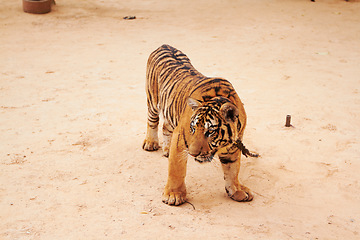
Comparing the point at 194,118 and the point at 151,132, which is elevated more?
the point at 194,118

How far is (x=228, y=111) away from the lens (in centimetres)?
316

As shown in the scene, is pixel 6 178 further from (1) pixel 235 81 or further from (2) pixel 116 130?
(1) pixel 235 81

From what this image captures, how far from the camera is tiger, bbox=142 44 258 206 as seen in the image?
3238 millimetres

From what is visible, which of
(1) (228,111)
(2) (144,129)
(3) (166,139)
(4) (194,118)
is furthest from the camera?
(2) (144,129)

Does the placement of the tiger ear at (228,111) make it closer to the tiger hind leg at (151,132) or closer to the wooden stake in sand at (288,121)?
the tiger hind leg at (151,132)

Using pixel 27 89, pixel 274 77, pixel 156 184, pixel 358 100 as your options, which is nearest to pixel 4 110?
pixel 27 89

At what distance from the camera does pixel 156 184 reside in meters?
4.00

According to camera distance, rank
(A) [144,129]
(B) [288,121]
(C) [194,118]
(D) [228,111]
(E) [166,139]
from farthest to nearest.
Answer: (A) [144,129] < (B) [288,121] < (E) [166,139] < (C) [194,118] < (D) [228,111]

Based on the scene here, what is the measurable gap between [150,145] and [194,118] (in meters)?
1.45

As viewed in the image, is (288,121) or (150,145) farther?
(288,121)

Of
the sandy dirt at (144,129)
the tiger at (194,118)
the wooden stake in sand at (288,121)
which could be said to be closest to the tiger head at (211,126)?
the tiger at (194,118)

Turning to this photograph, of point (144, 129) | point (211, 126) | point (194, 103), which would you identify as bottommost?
point (144, 129)

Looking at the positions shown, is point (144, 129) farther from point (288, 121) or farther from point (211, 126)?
point (211, 126)

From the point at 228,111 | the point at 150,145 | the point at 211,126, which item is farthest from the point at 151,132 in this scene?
the point at 228,111
